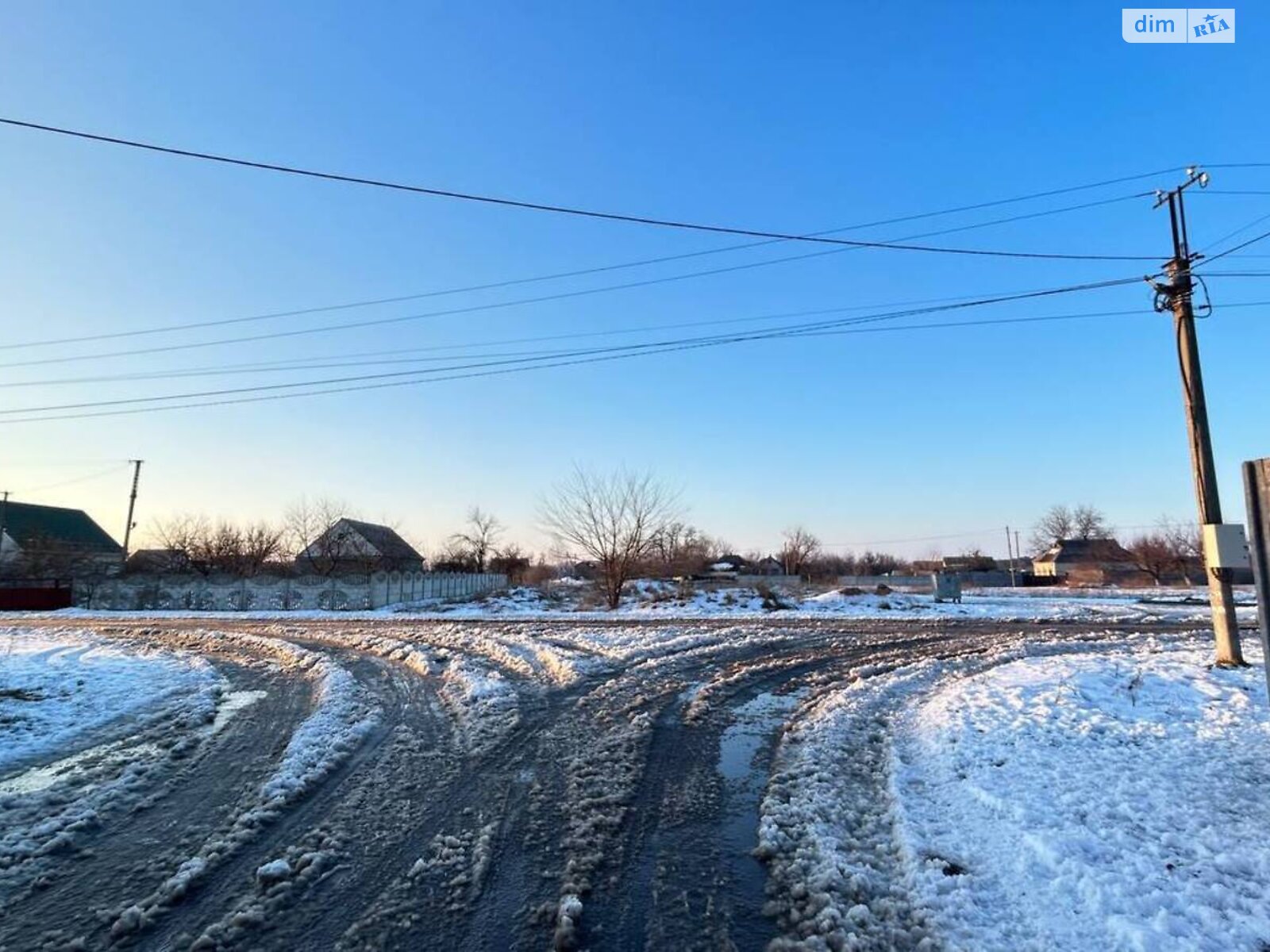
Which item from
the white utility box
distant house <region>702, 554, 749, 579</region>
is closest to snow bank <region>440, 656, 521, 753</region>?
the white utility box

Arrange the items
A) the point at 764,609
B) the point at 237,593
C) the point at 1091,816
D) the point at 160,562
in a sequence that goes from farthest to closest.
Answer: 1. the point at 160,562
2. the point at 237,593
3. the point at 764,609
4. the point at 1091,816

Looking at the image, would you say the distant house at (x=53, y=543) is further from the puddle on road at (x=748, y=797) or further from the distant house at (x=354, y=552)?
the puddle on road at (x=748, y=797)

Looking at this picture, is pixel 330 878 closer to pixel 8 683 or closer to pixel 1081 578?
pixel 8 683

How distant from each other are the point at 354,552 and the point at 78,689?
48.7 meters

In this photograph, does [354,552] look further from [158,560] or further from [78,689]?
[78,689]

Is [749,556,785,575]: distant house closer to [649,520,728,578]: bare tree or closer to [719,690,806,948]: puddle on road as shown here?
[649,520,728,578]: bare tree

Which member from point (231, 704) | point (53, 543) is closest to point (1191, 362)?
point (231, 704)

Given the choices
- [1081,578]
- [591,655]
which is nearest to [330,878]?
[591,655]

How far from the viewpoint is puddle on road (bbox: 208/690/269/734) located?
8367 millimetres

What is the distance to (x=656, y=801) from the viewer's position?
550cm

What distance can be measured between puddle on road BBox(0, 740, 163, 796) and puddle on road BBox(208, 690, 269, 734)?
0.83m

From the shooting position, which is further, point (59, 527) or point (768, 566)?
point (768, 566)

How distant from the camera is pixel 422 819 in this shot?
5059 mm

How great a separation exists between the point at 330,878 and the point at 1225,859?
5.29 m
